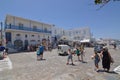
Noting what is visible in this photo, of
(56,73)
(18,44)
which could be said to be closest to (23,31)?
(18,44)

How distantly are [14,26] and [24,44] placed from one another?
5114mm

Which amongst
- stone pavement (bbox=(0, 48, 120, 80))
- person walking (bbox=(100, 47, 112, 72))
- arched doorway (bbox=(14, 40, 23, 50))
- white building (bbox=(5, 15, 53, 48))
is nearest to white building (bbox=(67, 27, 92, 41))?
white building (bbox=(5, 15, 53, 48))

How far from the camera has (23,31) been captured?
3522 centimetres

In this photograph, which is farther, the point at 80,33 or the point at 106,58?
the point at 80,33

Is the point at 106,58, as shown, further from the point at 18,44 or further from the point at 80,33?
the point at 80,33

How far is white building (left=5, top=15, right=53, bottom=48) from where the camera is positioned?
32.6 metres

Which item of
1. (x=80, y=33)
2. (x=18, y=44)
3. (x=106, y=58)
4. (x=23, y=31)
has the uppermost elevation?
(x=80, y=33)

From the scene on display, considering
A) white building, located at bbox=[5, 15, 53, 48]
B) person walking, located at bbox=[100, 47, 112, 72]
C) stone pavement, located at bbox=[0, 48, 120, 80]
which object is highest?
white building, located at bbox=[5, 15, 53, 48]

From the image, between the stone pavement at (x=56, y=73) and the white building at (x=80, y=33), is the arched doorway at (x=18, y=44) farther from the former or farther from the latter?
the white building at (x=80, y=33)

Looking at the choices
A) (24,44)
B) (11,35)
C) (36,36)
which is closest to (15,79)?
(11,35)

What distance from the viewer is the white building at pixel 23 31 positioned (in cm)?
3256

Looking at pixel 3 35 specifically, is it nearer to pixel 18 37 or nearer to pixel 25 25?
pixel 18 37

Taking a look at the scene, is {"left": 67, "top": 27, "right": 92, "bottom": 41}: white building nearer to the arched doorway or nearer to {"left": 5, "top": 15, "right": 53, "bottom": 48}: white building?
{"left": 5, "top": 15, "right": 53, "bottom": 48}: white building

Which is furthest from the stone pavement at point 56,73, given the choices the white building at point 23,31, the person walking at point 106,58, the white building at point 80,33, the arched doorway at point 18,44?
the white building at point 80,33
